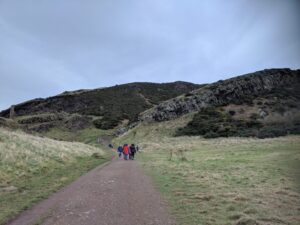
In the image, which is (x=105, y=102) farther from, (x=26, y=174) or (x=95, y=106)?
(x=26, y=174)

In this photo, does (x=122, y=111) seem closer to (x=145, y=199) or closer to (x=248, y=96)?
(x=248, y=96)

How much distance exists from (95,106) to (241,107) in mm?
58629

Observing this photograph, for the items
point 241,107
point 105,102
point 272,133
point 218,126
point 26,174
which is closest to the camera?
point 26,174

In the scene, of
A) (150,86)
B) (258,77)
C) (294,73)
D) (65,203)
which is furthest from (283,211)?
(150,86)

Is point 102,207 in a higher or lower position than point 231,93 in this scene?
lower

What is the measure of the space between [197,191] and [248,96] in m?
68.7

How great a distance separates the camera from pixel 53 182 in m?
13.6

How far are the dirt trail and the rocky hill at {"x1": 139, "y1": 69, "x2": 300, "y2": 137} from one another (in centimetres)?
3737

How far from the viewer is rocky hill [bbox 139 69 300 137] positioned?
53750 millimetres

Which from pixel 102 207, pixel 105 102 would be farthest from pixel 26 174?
pixel 105 102

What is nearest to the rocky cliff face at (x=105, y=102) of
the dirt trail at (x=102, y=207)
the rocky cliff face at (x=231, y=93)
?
the rocky cliff face at (x=231, y=93)

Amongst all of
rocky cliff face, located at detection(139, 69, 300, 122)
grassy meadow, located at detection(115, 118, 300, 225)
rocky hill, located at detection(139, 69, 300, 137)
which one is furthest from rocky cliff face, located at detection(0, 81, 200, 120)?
grassy meadow, located at detection(115, 118, 300, 225)

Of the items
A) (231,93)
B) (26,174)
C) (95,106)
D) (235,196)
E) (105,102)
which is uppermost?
(105,102)

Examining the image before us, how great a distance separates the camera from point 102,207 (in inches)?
343
